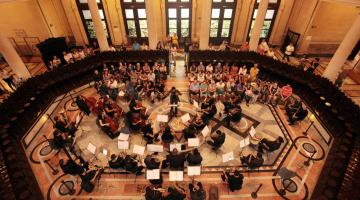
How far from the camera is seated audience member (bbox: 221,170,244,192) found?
7852 millimetres

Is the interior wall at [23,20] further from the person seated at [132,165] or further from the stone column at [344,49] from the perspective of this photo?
the stone column at [344,49]

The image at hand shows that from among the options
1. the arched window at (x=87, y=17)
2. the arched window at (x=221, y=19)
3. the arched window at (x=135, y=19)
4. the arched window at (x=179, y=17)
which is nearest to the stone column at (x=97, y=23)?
the arched window at (x=87, y=17)

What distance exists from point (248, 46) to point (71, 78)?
40.3ft

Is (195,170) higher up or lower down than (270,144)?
higher up

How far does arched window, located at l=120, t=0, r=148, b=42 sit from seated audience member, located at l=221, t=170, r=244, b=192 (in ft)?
49.3

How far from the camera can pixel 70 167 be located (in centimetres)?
814

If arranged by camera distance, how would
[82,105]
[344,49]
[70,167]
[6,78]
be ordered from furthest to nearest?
[6,78]
[344,49]
[82,105]
[70,167]

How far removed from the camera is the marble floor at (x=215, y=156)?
839 cm

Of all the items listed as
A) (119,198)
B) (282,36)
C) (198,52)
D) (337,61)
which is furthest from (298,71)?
(119,198)

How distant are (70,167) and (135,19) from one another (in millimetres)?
13971

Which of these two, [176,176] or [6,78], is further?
Result: [6,78]

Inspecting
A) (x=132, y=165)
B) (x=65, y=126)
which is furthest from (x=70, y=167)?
(x=65, y=126)

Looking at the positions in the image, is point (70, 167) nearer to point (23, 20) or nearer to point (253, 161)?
point (253, 161)

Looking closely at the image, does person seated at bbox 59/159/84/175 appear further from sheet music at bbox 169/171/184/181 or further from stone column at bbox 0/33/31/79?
stone column at bbox 0/33/31/79
